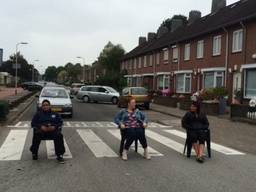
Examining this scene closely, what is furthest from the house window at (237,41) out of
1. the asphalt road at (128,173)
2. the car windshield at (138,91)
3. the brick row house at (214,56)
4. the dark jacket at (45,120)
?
the dark jacket at (45,120)

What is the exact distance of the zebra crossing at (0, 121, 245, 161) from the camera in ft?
38.4

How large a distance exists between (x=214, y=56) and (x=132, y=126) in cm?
2281

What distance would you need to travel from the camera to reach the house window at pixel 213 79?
32.1 meters

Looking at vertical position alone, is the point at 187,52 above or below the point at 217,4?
below

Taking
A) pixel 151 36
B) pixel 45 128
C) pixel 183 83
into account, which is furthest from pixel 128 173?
pixel 151 36

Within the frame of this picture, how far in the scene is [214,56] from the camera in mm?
33094

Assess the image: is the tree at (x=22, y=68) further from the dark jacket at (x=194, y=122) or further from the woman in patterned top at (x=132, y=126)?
the dark jacket at (x=194, y=122)

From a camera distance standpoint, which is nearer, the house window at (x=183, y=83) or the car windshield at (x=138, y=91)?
the car windshield at (x=138, y=91)

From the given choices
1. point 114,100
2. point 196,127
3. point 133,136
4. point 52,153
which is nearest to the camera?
point 133,136

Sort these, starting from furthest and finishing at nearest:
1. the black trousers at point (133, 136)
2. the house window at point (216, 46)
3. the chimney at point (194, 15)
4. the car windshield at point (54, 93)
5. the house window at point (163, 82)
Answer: the chimney at point (194, 15)
the house window at point (163, 82)
the house window at point (216, 46)
the car windshield at point (54, 93)
the black trousers at point (133, 136)

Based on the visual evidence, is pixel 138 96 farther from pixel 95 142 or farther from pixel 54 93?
pixel 95 142

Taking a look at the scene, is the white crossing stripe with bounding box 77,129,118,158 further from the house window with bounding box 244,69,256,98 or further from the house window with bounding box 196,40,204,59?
the house window with bounding box 196,40,204,59

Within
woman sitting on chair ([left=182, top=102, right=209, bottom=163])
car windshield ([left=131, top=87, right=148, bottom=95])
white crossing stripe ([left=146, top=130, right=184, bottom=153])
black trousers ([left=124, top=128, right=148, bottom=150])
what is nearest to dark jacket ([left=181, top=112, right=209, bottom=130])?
woman sitting on chair ([left=182, top=102, right=209, bottom=163])

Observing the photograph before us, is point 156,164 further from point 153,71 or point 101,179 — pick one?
point 153,71
